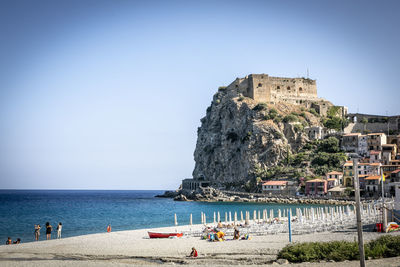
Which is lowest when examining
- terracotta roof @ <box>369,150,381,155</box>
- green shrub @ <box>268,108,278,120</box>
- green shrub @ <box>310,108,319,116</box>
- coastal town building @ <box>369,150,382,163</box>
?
coastal town building @ <box>369,150,382,163</box>

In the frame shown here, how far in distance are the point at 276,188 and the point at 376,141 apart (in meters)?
24.6

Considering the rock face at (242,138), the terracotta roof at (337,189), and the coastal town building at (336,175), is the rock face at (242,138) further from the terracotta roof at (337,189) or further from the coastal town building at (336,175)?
the terracotta roof at (337,189)

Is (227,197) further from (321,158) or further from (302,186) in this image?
(321,158)

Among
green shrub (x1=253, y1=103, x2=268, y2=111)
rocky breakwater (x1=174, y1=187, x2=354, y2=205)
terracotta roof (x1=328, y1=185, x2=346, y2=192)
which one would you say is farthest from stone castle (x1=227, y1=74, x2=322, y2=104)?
terracotta roof (x1=328, y1=185, x2=346, y2=192)

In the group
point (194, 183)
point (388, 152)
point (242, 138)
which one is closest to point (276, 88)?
point (242, 138)

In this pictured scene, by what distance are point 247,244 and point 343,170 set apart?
65114mm

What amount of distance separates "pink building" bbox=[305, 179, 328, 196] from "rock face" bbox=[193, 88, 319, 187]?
1426cm

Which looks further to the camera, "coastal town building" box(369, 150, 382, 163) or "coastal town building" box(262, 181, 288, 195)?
"coastal town building" box(369, 150, 382, 163)

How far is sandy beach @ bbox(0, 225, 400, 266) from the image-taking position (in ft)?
67.9

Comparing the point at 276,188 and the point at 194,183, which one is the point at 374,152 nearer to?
the point at 276,188

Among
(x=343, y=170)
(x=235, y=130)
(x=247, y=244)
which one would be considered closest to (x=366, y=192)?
(x=343, y=170)

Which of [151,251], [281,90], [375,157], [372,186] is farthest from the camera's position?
[281,90]

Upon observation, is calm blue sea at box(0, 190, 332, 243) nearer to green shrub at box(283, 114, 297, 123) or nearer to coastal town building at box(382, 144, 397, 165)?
coastal town building at box(382, 144, 397, 165)

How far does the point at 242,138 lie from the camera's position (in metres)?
103
